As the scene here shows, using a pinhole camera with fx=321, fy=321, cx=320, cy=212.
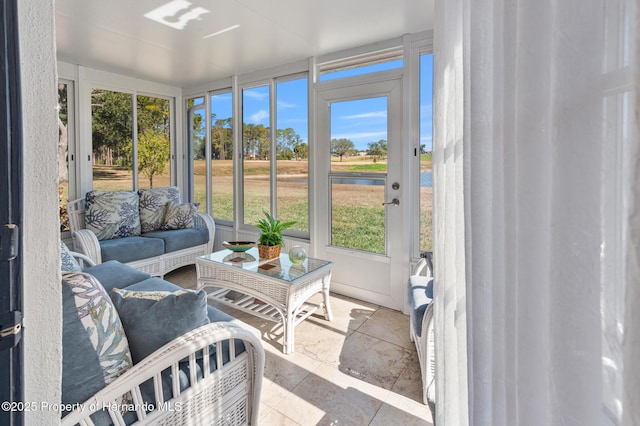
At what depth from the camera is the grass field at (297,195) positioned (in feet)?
10.3

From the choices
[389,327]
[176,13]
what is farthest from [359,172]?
[176,13]

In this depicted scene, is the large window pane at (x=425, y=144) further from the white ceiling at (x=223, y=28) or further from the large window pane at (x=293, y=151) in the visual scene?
the large window pane at (x=293, y=151)

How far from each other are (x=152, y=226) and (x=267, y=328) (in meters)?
2.24

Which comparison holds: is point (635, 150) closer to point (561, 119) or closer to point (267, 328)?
point (561, 119)

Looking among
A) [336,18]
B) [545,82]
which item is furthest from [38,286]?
[336,18]

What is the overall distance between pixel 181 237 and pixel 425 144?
2885mm

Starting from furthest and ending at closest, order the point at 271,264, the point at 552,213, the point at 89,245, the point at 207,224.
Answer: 1. the point at 207,224
2. the point at 89,245
3. the point at 271,264
4. the point at 552,213

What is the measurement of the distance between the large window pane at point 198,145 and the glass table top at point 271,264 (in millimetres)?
2114

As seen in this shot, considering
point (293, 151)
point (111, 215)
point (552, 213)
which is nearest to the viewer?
point (552, 213)

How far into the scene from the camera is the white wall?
0.70 m

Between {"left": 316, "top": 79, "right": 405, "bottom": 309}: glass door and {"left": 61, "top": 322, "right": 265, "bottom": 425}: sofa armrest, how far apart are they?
1.88 m

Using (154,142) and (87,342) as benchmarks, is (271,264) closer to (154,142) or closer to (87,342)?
(87,342)

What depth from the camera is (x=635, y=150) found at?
301 millimetres

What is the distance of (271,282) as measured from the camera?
2.31 metres
